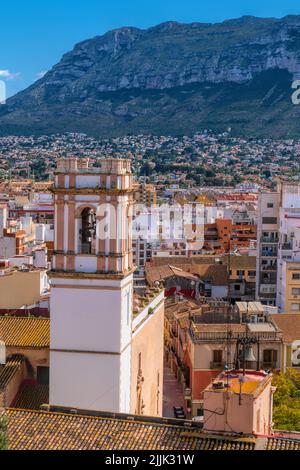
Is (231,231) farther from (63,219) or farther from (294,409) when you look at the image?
(63,219)

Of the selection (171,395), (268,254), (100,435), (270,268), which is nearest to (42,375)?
(100,435)

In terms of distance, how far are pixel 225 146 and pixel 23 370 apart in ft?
392

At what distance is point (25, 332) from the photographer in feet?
53.5

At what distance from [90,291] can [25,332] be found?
267 centimetres

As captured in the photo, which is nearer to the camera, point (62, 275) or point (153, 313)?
point (62, 275)

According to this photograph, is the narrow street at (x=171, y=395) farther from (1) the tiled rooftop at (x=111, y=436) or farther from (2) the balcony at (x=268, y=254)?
(2) the balcony at (x=268, y=254)

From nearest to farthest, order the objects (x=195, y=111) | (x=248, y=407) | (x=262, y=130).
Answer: (x=248, y=407)
(x=262, y=130)
(x=195, y=111)

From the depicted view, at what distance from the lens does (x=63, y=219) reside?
14445 millimetres

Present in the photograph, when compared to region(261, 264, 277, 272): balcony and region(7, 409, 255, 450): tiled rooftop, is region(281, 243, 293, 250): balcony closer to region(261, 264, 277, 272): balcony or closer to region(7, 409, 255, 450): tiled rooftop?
region(261, 264, 277, 272): balcony

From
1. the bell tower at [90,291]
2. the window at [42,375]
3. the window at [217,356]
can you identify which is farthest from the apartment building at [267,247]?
the bell tower at [90,291]

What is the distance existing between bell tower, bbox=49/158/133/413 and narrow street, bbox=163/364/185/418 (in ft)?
26.8

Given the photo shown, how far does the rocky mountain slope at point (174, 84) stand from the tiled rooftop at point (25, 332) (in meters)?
112

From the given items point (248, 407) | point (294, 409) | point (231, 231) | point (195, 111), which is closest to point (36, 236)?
point (231, 231)

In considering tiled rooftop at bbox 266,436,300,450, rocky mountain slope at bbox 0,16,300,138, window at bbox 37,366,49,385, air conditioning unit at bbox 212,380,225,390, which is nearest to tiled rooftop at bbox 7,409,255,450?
tiled rooftop at bbox 266,436,300,450
